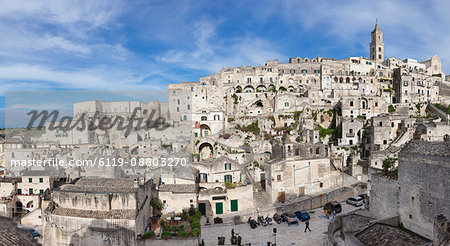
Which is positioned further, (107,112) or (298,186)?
(107,112)

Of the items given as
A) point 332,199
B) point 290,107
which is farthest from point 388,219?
point 290,107

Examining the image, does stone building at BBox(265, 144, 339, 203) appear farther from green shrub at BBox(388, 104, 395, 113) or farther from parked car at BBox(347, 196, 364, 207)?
green shrub at BBox(388, 104, 395, 113)

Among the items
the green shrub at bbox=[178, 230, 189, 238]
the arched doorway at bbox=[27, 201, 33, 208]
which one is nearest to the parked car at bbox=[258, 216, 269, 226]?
the green shrub at bbox=[178, 230, 189, 238]

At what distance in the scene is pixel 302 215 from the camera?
2641 cm

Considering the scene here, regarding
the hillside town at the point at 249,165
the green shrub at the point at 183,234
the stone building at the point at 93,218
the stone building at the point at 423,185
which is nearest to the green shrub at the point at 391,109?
the hillside town at the point at 249,165

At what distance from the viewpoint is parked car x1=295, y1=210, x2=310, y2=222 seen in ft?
85.6

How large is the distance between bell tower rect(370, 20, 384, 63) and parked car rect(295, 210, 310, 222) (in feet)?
219

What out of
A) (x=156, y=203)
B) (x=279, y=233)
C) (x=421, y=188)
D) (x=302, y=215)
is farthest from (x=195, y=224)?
(x=421, y=188)

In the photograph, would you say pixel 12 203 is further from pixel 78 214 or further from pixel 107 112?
pixel 107 112

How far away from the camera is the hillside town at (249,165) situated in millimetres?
16922

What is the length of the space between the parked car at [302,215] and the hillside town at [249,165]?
0.20 metres

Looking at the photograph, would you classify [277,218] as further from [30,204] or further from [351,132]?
[30,204]

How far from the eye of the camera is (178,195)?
2541cm

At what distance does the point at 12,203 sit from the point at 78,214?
20.3m
